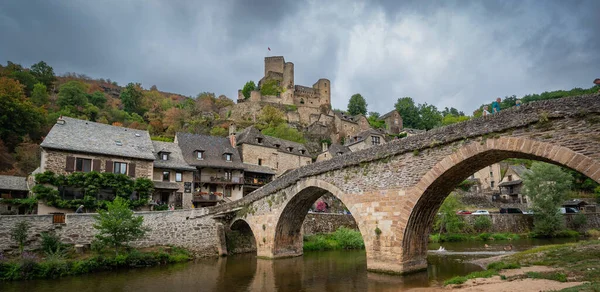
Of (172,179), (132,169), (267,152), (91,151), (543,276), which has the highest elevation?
(267,152)

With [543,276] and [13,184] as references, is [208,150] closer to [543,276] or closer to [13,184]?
[13,184]

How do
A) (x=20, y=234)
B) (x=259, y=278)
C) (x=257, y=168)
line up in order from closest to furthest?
(x=259, y=278)
(x=20, y=234)
(x=257, y=168)

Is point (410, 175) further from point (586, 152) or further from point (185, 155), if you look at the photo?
point (185, 155)

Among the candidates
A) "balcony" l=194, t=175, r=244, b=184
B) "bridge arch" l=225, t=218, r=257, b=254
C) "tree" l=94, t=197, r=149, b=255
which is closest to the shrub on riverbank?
"bridge arch" l=225, t=218, r=257, b=254

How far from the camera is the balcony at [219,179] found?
110 feet

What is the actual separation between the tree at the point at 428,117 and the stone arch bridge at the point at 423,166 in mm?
70303

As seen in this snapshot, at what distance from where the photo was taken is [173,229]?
2270 centimetres

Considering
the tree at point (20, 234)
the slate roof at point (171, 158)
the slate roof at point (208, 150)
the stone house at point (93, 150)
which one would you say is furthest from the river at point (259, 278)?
the slate roof at point (208, 150)

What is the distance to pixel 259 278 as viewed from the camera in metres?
15.7

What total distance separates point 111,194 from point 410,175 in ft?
74.2

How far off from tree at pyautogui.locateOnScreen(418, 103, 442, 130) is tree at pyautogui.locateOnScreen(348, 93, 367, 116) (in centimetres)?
1345

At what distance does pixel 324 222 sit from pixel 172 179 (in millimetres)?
13439

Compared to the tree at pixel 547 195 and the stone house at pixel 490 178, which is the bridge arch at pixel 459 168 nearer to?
the tree at pixel 547 195

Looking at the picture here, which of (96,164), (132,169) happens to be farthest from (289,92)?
(96,164)
